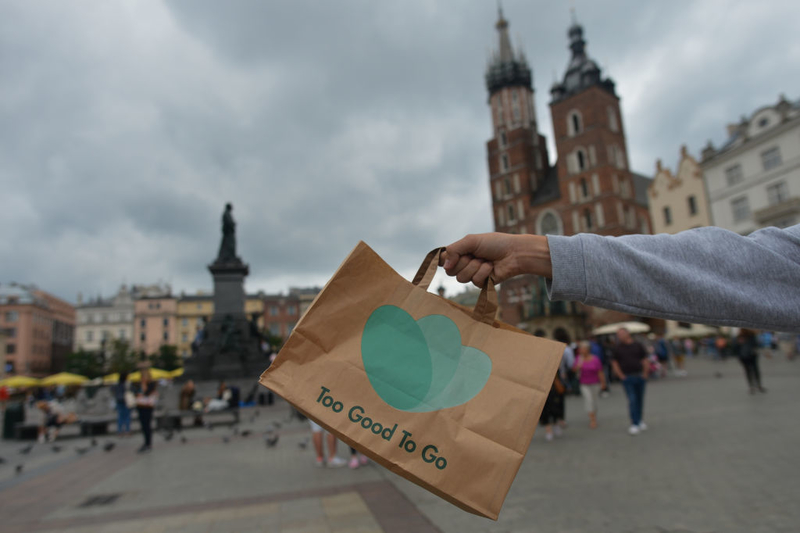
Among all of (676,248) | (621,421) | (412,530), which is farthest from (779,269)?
(621,421)

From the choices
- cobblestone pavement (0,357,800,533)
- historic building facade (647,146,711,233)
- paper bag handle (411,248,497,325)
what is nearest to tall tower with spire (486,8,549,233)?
historic building facade (647,146,711,233)

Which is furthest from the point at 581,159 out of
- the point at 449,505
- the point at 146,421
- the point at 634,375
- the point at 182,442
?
the point at 449,505

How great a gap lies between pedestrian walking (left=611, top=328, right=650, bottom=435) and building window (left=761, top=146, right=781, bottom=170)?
35.9m

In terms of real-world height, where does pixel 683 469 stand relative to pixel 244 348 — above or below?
below

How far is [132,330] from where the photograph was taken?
3762 inches

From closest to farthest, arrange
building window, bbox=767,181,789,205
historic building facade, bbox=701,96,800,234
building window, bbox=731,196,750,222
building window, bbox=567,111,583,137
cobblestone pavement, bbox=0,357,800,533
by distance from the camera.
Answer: cobblestone pavement, bbox=0,357,800,533, historic building facade, bbox=701,96,800,234, building window, bbox=767,181,789,205, building window, bbox=731,196,750,222, building window, bbox=567,111,583,137

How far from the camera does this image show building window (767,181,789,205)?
3522cm

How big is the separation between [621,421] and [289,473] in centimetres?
717

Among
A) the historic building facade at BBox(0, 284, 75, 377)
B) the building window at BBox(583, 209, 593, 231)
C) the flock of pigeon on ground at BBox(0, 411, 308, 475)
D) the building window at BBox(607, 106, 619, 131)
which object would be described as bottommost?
the flock of pigeon on ground at BBox(0, 411, 308, 475)

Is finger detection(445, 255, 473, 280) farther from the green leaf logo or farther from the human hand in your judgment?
the green leaf logo

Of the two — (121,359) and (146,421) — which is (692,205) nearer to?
(146,421)

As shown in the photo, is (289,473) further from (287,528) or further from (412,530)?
(412,530)

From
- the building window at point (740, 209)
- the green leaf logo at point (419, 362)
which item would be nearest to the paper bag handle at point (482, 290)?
the green leaf logo at point (419, 362)

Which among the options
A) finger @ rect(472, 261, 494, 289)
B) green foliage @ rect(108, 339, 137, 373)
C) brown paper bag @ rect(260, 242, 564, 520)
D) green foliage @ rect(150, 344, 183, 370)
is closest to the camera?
brown paper bag @ rect(260, 242, 564, 520)
